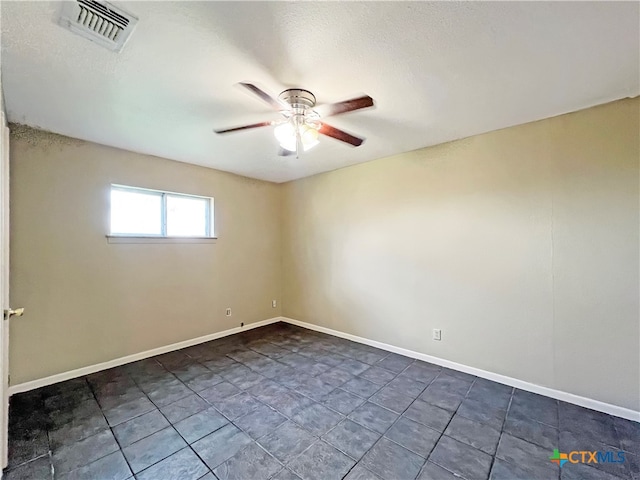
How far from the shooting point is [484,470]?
5.18 feet

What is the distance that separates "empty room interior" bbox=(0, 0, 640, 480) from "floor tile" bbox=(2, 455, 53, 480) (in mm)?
12

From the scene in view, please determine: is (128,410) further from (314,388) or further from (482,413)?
(482,413)

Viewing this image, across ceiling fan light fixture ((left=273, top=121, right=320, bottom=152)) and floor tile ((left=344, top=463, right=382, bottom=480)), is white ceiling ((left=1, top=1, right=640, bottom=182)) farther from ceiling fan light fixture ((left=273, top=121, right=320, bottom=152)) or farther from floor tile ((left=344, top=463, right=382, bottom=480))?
floor tile ((left=344, top=463, right=382, bottom=480))

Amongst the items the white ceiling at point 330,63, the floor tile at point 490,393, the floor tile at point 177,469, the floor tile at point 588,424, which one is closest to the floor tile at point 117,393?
the floor tile at point 177,469

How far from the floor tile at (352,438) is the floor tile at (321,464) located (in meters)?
0.05

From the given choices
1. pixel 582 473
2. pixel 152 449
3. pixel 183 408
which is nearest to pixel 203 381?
pixel 183 408

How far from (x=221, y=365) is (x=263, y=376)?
21.5 inches

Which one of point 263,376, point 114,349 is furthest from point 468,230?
point 114,349

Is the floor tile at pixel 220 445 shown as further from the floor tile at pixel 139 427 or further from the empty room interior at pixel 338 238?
the floor tile at pixel 139 427

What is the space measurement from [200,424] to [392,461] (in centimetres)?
132

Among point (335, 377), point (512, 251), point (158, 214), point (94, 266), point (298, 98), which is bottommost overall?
point (335, 377)

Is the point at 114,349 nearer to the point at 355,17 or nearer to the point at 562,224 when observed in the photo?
the point at 355,17

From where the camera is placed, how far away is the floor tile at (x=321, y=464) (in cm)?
155

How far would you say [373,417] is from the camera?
2.07m
